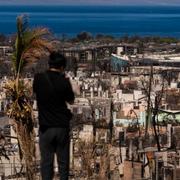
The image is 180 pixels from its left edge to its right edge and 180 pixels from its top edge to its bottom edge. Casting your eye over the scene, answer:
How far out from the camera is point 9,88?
7125 mm

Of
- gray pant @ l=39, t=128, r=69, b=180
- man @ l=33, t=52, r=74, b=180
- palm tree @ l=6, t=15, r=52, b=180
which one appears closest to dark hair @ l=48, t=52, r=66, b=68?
man @ l=33, t=52, r=74, b=180

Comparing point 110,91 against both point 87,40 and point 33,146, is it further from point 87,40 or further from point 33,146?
point 87,40

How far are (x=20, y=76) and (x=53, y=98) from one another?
1931mm

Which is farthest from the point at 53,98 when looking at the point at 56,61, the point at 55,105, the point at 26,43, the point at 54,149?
the point at 26,43

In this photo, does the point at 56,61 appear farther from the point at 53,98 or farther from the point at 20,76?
the point at 20,76

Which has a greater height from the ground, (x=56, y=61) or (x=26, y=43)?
(x=26, y=43)

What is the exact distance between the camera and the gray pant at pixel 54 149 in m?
5.39

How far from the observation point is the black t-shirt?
5348 mm

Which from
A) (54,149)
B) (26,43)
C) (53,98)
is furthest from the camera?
(26,43)

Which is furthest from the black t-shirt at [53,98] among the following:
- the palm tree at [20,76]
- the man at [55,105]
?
the palm tree at [20,76]

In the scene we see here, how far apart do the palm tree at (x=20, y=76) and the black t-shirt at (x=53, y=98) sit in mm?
1492

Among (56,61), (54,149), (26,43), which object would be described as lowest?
(54,149)

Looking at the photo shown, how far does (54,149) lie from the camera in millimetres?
5457

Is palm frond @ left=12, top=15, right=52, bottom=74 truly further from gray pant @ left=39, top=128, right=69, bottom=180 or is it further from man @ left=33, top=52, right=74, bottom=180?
gray pant @ left=39, top=128, right=69, bottom=180
